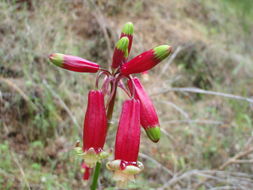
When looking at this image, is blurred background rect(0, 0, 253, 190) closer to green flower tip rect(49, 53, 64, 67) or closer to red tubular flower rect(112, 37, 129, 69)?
red tubular flower rect(112, 37, 129, 69)

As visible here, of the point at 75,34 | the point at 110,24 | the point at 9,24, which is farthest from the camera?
the point at 110,24

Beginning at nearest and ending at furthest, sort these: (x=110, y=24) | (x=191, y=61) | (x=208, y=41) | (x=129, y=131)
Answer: (x=129, y=131), (x=110, y=24), (x=191, y=61), (x=208, y=41)

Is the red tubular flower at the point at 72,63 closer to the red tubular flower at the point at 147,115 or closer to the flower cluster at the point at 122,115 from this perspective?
the flower cluster at the point at 122,115

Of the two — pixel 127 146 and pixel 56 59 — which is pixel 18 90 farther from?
pixel 127 146

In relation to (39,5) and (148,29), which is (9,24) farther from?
(148,29)

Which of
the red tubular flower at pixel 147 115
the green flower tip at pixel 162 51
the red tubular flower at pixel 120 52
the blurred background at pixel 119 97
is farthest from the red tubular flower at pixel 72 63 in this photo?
the blurred background at pixel 119 97

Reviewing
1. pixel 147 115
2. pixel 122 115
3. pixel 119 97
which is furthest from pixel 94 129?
pixel 119 97

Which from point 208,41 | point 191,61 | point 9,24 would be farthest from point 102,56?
point 208,41

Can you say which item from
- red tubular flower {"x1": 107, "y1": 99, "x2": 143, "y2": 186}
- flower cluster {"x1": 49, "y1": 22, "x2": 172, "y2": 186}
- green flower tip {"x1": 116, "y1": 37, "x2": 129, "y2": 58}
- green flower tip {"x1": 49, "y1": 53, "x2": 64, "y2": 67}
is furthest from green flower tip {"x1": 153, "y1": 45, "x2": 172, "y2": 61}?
green flower tip {"x1": 49, "y1": 53, "x2": 64, "y2": 67}
